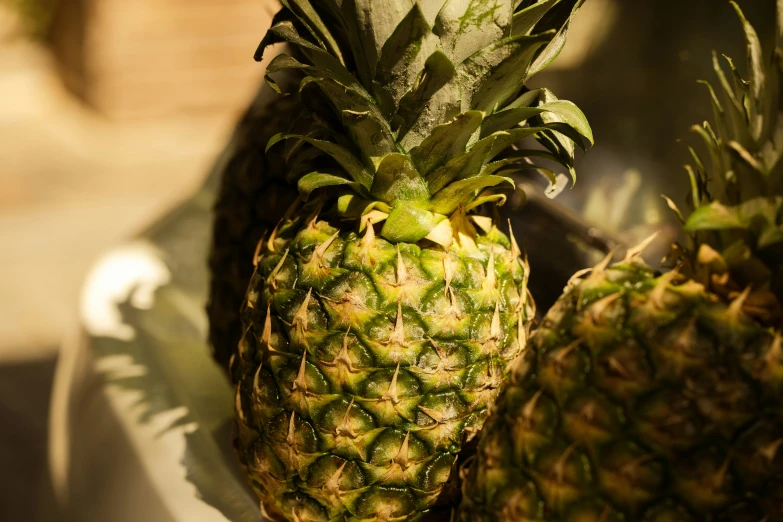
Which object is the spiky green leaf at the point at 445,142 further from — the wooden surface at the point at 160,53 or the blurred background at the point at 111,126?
the wooden surface at the point at 160,53

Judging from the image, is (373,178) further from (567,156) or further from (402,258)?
(567,156)

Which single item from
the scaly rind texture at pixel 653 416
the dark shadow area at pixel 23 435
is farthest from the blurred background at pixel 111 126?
the scaly rind texture at pixel 653 416

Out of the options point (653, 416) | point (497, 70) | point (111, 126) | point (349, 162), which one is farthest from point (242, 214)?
point (111, 126)

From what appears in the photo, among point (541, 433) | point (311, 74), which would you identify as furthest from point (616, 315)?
point (311, 74)

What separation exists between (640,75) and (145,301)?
0.97 metres

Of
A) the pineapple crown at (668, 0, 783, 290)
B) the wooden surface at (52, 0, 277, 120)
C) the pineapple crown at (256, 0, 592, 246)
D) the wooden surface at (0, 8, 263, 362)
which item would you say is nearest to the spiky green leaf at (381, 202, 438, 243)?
the pineapple crown at (256, 0, 592, 246)

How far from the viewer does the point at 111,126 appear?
3.47 meters

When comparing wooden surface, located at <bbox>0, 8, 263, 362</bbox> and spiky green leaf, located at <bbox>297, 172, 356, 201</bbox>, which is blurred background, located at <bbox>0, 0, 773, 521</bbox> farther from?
spiky green leaf, located at <bbox>297, 172, 356, 201</bbox>

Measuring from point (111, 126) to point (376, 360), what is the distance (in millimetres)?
3271

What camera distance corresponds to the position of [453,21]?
0.58 metres

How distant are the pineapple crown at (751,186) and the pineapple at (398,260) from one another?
140mm

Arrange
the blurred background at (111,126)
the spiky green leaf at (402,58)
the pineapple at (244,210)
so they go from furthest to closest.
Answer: the blurred background at (111,126) < the pineapple at (244,210) < the spiky green leaf at (402,58)

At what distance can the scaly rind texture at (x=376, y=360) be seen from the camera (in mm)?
601

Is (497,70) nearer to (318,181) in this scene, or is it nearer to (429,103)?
(429,103)
